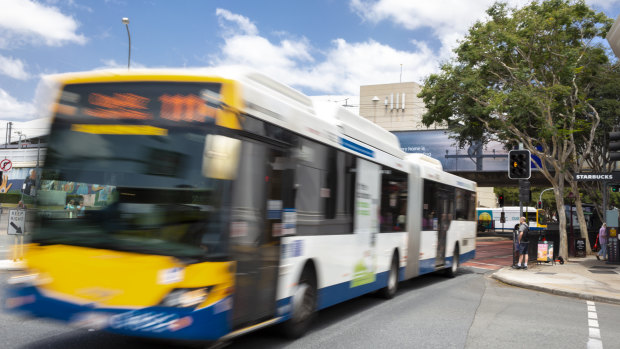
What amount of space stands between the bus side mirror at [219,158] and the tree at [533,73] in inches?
738

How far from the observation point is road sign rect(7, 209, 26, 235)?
1431 cm

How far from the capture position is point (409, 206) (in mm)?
12109

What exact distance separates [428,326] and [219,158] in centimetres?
460

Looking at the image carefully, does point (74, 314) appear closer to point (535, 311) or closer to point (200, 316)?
point (200, 316)

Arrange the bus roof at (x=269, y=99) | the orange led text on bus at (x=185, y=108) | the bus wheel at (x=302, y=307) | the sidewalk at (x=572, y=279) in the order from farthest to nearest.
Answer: the sidewalk at (x=572, y=279)
the bus wheel at (x=302, y=307)
the bus roof at (x=269, y=99)
the orange led text on bus at (x=185, y=108)

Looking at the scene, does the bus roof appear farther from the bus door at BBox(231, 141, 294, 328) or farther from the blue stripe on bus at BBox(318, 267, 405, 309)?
the blue stripe on bus at BBox(318, 267, 405, 309)

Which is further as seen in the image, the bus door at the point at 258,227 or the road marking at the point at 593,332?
the road marking at the point at 593,332

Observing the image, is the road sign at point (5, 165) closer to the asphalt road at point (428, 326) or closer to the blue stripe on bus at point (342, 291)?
the asphalt road at point (428, 326)

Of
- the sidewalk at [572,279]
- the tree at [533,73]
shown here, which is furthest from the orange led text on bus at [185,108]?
the tree at [533,73]

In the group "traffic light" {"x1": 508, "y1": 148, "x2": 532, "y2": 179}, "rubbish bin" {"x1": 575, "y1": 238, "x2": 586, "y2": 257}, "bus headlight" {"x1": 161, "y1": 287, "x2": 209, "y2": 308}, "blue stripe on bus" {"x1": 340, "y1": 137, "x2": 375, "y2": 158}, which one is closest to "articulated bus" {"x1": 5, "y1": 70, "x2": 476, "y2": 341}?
"bus headlight" {"x1": 161, "y1": 287, "x2": 209, "y2": 308}

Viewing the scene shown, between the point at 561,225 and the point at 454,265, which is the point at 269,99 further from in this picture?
the point at 561,225

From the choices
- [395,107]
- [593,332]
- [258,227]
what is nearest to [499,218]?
[395,107]

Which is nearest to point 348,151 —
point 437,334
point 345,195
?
point 345,195

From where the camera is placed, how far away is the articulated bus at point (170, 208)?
17.3ft
